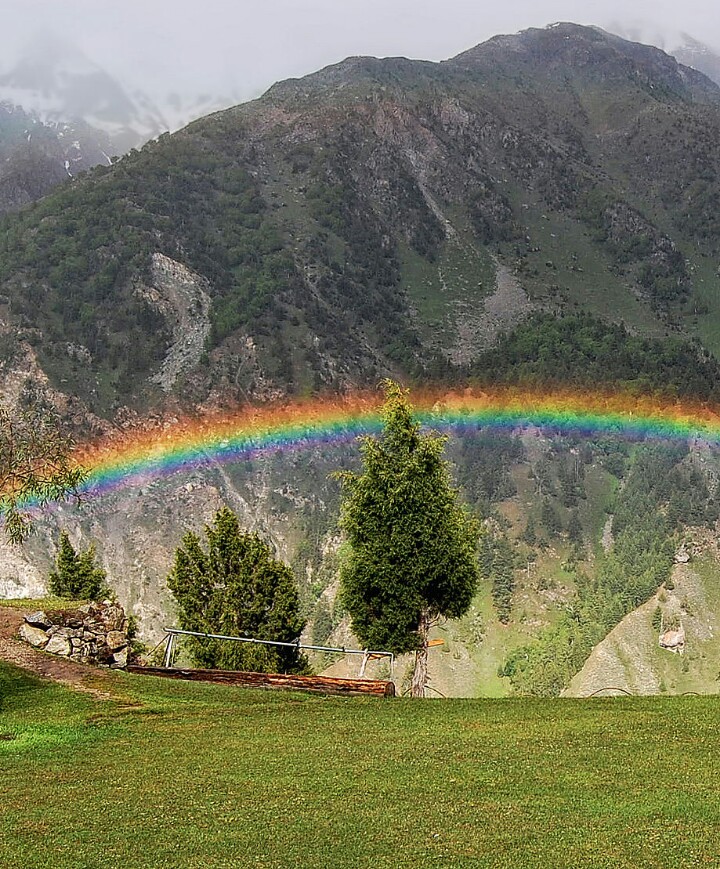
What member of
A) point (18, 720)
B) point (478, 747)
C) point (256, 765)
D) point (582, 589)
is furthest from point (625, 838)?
point (582, 589)

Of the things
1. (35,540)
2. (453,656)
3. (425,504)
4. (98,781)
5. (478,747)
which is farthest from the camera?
(35,540)

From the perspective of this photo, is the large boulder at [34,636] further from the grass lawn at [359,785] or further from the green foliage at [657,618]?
the green foliage at [657,618]

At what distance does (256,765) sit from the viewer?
15828mm

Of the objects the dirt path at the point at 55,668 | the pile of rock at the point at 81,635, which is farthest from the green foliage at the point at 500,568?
the dirt path at the point at 55,668

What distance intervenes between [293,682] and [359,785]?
13.0 meters

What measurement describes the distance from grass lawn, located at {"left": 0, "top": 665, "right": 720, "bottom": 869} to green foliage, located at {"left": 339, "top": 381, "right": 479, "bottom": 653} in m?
14.0

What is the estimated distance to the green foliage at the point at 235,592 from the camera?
147 feet

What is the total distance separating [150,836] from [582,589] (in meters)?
155

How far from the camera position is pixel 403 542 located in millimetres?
36062

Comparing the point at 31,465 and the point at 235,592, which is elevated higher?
the point at 31,465

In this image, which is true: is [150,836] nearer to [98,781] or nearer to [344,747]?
[98,781]

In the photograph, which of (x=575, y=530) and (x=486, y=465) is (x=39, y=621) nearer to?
(x=575, y=530)

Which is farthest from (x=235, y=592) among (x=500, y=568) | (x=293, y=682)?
(x=500, y=568)

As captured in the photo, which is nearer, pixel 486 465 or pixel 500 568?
pixel 500 568
